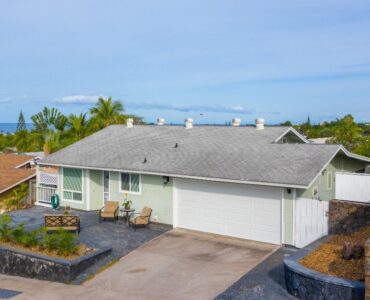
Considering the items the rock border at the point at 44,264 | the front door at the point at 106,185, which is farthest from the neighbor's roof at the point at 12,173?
the rock border at the point at 44,264

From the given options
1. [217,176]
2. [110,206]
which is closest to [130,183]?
[110,206]

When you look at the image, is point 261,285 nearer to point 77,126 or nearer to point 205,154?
point 205,154

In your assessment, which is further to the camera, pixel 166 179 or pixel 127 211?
pixel 127 211

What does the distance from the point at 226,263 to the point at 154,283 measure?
274 cm

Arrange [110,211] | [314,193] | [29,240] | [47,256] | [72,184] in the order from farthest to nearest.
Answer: [72,184] < [110,211] < [314,193] < [29,240] < [47,256]

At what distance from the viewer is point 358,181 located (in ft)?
59.8

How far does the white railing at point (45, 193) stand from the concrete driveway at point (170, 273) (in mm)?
9113

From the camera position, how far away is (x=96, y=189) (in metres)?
23.0

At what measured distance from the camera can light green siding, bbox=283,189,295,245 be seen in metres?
16.6

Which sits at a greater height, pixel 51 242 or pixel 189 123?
pixel 189 123

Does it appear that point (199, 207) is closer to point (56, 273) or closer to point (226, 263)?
point (226, 263)

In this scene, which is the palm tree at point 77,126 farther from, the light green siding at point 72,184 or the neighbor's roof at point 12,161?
the light green siding at point 72,184

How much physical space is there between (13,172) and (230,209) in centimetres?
1606

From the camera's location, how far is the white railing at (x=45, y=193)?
24.7 meters
